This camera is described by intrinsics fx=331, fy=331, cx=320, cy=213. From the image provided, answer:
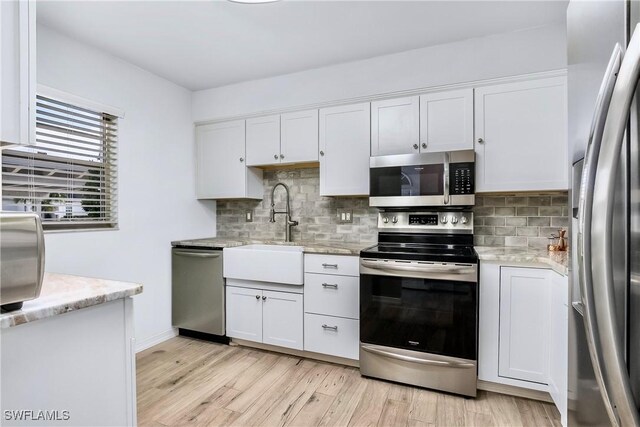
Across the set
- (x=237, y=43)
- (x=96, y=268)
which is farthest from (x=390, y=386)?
(x=237, y=43)

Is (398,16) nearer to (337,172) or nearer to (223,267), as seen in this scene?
(337,172)

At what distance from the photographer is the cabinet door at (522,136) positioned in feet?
7.23

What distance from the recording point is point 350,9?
2043 millimetres

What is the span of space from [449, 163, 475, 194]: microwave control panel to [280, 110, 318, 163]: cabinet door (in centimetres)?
113

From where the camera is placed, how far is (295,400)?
2082mm

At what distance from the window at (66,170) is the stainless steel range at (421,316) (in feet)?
6.79

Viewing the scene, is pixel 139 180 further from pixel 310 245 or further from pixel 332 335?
pixel 332 335

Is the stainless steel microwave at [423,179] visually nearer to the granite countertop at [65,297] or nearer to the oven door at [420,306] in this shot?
the oven door at [420,306]

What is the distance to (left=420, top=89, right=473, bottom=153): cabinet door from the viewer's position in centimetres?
241

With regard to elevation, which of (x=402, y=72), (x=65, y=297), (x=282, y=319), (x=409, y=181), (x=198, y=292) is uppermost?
(x=402, y=72)

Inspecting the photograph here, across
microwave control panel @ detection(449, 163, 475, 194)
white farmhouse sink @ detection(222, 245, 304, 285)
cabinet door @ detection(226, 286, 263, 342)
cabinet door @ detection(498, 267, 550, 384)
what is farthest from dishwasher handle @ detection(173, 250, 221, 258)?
cabinet door @ detection(498, 267, 550, 384)

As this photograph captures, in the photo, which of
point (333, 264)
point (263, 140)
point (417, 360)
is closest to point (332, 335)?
point (333, 264)

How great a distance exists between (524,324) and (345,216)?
160cm

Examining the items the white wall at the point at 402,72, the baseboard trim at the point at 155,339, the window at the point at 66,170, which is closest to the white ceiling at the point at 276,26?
the white wall at the point at 402,72
